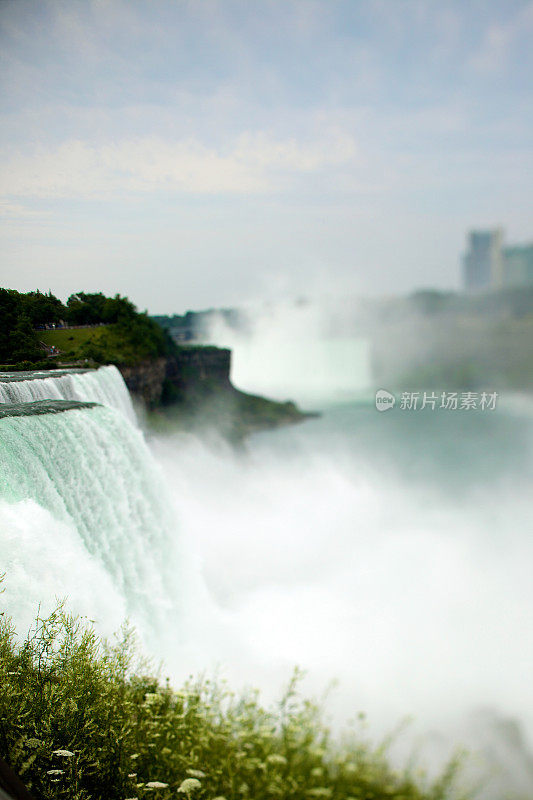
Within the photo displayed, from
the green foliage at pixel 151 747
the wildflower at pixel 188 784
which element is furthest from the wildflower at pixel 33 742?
the wildflower at pixel 188 784

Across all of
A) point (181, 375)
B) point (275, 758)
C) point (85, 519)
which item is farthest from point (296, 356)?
point (275, 758)

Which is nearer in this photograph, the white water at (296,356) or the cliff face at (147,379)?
the cliff face at (147,379)

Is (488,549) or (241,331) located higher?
(241,331)

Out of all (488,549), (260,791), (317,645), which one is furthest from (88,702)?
(488,549)

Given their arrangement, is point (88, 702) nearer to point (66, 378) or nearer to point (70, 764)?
point (70, 764)

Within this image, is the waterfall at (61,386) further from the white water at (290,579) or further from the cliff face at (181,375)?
the cliff face at (181,375)

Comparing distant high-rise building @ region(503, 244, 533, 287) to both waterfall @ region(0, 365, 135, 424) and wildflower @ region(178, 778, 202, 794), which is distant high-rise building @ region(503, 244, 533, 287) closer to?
waterfall @ region(0, 365, 135, 424)

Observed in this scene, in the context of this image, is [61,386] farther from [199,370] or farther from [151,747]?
[199,370]
